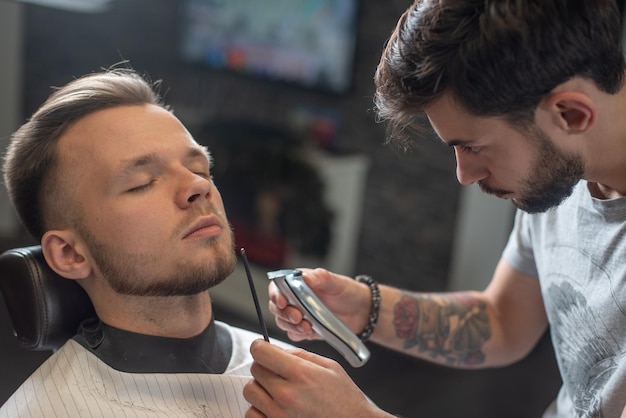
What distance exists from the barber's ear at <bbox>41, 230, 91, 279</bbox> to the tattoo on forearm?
0.70 m

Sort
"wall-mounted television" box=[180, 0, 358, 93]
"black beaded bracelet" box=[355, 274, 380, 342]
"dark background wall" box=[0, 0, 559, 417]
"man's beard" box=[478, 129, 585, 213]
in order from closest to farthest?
1. "man's beard" box=[478, 129, 585, 213]
2. "black beaded bracelet" box=[355, 274, 380, 342]
3. "dark background wall" box=[0, 0, 559, 417]
4. "wall-mounted television" box=[180, 0, 358, 93]

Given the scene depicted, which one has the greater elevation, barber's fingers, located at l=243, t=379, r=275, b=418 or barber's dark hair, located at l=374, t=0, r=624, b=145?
barber's dark hair, located at l=374, t=0, r=624, b=145

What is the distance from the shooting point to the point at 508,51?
1197 millimetres

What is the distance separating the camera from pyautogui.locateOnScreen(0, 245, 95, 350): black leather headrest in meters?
1.40

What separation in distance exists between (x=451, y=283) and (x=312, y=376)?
9.61 ft

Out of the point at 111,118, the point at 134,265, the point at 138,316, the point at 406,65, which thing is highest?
the point at 406,65

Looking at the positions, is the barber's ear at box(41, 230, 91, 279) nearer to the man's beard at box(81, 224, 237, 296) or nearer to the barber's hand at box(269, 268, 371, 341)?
the man's beard at box(81, 224, 237, 296)

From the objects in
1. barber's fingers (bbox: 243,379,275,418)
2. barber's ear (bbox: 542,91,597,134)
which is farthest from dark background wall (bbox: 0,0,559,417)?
barber's ear (bbox: 542,91,597,134)

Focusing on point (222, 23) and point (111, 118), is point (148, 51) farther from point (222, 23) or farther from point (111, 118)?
point (111, 118)

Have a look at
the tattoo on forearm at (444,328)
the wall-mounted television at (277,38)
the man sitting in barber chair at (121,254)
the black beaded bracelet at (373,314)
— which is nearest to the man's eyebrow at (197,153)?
the man sitting in barber chair at (121,254)

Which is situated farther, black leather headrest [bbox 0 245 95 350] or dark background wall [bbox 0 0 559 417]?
dark background wall [bbox 0 0 559 417]

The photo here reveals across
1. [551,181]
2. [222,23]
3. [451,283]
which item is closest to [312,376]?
[551,181]

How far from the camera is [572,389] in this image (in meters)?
1.53

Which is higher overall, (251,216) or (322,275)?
(322,275)
